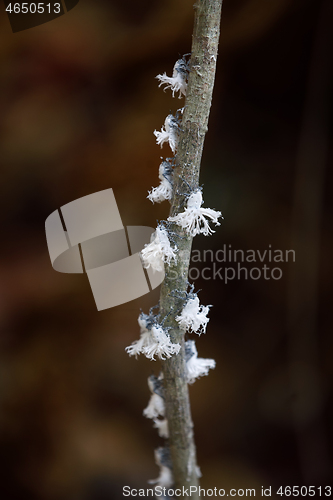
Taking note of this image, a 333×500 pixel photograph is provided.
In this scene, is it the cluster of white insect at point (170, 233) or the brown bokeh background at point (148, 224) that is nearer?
the cluster of white insect at point (170, 233)

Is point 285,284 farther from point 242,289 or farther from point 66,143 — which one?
point 66,143

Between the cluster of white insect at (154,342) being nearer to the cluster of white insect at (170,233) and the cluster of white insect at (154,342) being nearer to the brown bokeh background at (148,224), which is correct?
the cluster of white insect at (170,233)

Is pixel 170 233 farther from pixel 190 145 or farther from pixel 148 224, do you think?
pixel 148 224

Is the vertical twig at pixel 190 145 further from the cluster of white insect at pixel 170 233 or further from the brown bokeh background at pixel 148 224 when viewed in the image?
the brown bokeh background at pixel 148 224

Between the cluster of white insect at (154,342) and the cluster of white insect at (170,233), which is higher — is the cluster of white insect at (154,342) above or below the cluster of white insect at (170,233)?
below

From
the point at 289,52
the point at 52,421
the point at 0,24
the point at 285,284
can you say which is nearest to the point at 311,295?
the point at 285,284

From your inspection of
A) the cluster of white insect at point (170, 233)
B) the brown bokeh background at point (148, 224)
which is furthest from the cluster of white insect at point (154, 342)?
the brown bokeh background at point (148, 224)

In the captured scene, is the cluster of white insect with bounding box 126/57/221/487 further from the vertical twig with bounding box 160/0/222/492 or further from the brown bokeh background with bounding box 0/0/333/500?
the brown bokeh background with bounding box 0/0/333/500

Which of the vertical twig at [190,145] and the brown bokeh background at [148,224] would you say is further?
the brown bokeh background at [148,224]

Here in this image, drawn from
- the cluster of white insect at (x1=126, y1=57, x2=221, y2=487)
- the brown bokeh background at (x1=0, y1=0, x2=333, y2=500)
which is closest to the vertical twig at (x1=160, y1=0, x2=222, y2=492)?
the cluster of white insect at (x1=126, y1=57, x2=221, y2=487)
